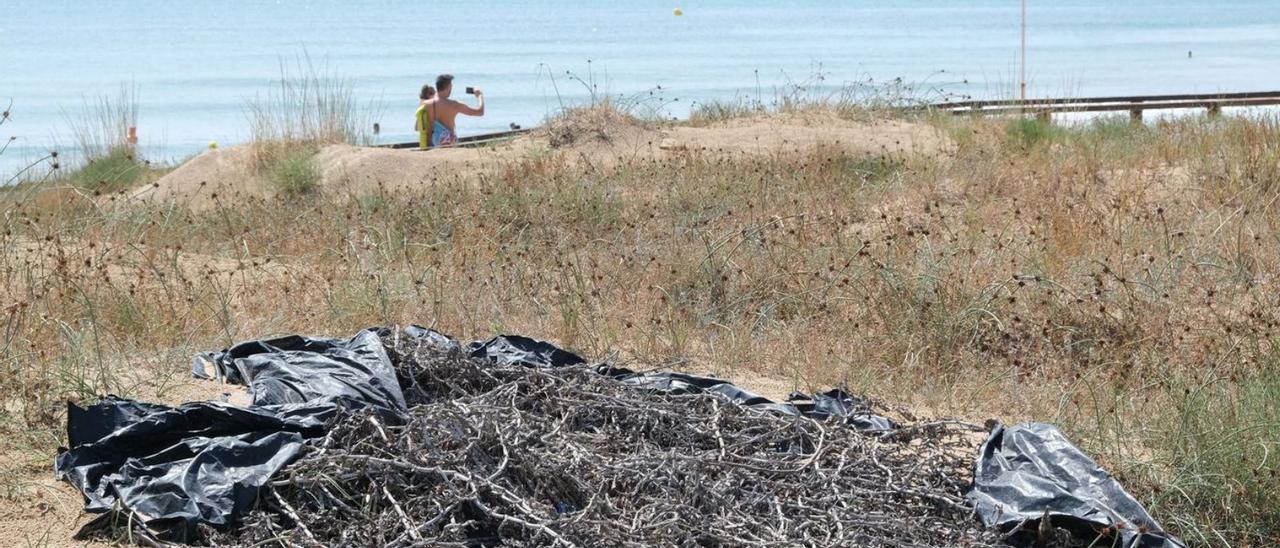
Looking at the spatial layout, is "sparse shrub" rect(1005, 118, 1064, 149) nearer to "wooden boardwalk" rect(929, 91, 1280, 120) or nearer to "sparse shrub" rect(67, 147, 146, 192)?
"wooden boardwalk" rect(929, 91, 1280, 120)

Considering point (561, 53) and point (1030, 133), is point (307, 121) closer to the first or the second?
point (1030, 133)

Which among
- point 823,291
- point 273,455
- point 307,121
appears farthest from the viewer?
point 307,121

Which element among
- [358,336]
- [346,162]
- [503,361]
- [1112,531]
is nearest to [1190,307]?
[1112,531]

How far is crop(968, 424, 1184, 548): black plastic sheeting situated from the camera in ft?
14.8

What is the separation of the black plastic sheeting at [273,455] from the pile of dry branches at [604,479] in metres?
0.10

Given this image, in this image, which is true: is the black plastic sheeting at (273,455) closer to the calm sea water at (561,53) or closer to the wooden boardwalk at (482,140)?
the wooden boardwalk at (482,140)

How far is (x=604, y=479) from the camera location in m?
4.60

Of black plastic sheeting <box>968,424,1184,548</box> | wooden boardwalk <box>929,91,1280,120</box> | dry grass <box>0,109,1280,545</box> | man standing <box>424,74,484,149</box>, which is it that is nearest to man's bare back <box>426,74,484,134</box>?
man standing <box>424,74,484,149</box>

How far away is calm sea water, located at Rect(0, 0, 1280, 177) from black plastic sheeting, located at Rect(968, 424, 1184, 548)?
14.0 m

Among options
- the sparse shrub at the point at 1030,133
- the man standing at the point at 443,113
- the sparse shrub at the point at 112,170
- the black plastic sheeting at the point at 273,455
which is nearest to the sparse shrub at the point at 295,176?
the man standing at the point at 443,113

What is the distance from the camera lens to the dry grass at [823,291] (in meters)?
5.43

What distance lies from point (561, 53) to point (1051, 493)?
4601 centimetres

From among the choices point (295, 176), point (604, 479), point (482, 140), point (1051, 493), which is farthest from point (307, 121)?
point (1051, 493)

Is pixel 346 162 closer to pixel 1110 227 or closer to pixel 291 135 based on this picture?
pixel 291 135
